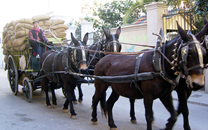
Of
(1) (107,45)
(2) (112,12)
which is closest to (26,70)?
(1) (107,45)

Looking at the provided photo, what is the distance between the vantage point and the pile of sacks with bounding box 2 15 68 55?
761 cm

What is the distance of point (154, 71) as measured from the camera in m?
3.66

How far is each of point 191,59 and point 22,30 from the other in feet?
20.4

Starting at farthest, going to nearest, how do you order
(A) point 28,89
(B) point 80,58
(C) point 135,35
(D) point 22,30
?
(C) point 135,35 → (D) point 22,30 → (A) point 28,89 → (B) point 80,58

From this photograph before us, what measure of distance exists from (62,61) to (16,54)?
3.51 m

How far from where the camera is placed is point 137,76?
12.5ft

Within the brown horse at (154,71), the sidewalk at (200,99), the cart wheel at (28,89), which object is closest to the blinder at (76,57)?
the brown horse at (154,71)

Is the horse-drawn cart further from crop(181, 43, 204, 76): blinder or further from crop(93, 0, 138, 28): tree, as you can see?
crop(93, 0, 138, 28): tree

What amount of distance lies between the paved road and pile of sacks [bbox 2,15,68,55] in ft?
6.83

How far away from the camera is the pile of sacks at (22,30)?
7609 millimetres

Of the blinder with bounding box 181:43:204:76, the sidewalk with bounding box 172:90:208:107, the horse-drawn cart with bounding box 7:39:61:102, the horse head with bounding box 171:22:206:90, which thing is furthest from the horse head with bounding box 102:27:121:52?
the sidewalk with bounding box 172:90:208:107

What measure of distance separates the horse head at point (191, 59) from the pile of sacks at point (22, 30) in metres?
5.91

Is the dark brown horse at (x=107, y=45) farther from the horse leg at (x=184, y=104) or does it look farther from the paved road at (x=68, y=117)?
the horse leg at (x=184, y=104)

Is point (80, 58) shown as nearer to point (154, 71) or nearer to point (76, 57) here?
point (76, 57)
